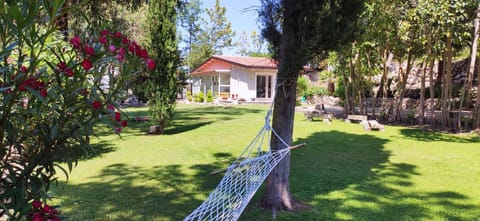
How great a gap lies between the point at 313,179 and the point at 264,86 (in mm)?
19094

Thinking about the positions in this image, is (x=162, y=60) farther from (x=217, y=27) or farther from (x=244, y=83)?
(x=217, y=27)

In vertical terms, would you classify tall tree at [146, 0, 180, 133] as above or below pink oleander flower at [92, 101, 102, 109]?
above

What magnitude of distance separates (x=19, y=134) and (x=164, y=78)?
22.8 feet

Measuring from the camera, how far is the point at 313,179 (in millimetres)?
4461

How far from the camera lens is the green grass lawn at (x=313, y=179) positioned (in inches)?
131

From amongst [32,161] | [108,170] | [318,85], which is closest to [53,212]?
[32,161]

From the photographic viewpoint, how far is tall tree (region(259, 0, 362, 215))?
298cm

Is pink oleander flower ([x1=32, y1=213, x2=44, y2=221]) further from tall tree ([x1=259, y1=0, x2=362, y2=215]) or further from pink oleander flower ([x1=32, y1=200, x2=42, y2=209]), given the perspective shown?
tall tree ([x1=259, y1=0, x2=362, y2=215])

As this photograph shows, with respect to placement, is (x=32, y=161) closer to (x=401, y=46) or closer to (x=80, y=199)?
(x=80, y=199)

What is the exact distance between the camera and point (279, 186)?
341 centimetres

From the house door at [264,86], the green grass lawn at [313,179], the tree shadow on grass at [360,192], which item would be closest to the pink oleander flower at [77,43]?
the green grass lawn at [313,179]

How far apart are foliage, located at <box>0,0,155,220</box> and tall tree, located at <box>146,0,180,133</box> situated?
6.61 m

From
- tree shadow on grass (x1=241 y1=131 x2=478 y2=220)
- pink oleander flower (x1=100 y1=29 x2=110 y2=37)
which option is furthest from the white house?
pink oleander flower (x1=100 y1=29 x2=110 y2=37)

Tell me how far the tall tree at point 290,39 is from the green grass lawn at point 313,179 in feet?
1.03
